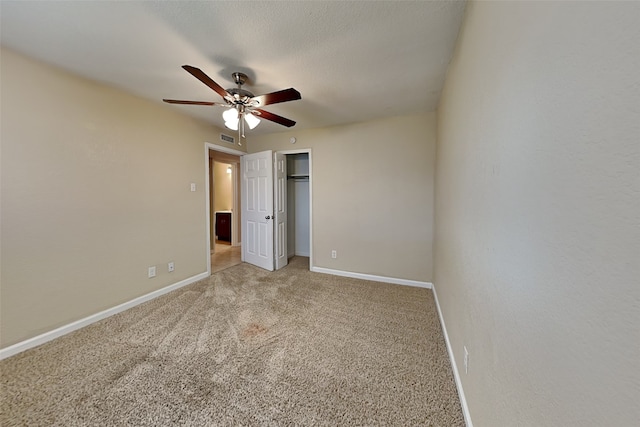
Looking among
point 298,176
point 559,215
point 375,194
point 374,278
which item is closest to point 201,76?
point 559,215

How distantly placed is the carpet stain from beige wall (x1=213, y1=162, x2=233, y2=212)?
4.25 meters

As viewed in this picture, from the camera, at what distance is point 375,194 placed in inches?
130

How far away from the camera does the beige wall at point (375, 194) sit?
120 inches

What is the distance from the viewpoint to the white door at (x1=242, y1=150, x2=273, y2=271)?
3.70 metres

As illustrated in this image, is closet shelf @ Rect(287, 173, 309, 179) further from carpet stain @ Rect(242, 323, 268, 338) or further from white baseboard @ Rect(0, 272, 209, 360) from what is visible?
carpet stain @ Rect(242, 323, 268, 338)

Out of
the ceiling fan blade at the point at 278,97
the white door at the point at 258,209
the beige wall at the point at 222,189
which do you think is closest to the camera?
the ceiling fan blade at the point at 278,97

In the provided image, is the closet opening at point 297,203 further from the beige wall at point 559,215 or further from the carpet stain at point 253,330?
the beige wall at point 559,215

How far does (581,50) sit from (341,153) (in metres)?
3.08

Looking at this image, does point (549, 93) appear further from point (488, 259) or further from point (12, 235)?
point (12, 235)

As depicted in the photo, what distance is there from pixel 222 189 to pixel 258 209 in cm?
283

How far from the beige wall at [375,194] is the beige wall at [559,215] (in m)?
2.05

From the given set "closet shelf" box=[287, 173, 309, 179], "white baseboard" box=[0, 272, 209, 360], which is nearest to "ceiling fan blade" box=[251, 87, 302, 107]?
"closet shelf" box=[287, 173, 309, 179]

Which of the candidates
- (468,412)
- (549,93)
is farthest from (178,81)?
(468,412)

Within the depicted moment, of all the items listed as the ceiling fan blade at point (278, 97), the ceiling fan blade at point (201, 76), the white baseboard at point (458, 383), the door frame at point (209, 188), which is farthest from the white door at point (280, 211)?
the white baseboard at point (458, 383)
